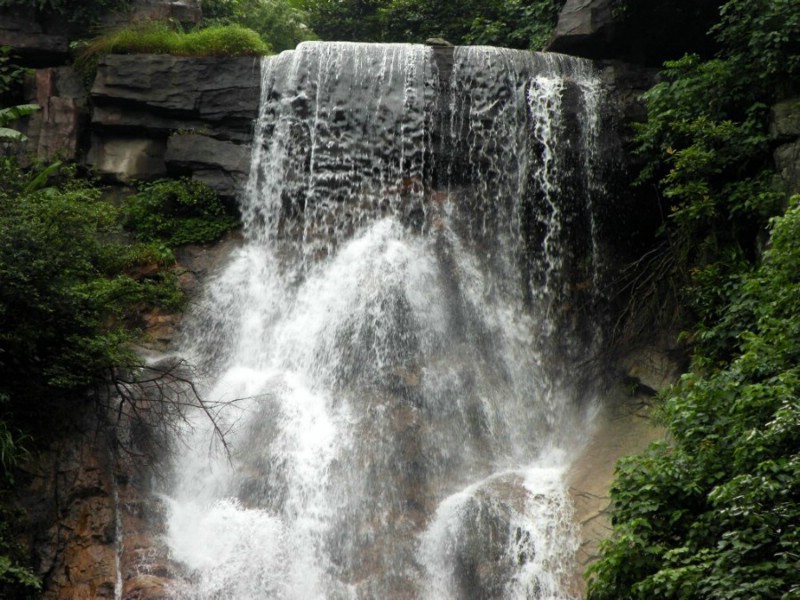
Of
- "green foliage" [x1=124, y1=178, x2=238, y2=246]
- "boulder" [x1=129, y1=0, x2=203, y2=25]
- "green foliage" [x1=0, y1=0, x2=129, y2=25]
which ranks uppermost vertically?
"boulder" [x1=129, y1=0, x2=203, y2=25]

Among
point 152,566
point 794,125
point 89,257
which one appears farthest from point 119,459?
point 794,125

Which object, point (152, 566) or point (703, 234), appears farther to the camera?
point (703, 234)

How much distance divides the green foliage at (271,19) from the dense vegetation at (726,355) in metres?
10.6

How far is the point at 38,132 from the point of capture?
15.9m

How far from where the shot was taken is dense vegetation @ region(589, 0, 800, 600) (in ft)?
26.0

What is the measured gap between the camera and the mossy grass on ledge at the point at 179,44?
16.4 meters

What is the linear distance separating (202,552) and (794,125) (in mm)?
9841

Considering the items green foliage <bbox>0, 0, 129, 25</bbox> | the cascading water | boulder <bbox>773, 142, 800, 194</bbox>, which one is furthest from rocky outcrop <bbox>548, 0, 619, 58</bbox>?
green foliage <bbox>0, 0, 129, 25</bbox>

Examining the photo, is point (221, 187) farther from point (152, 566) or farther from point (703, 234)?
point (703, 234)

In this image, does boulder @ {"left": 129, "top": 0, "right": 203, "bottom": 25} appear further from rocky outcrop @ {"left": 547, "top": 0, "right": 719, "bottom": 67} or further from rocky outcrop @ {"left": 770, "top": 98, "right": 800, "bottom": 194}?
rocky outcrop @ {"left": 770, "top": 98, "right": 800, "bottom": 194}

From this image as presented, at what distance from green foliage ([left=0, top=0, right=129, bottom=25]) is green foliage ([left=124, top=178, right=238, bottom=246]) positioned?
3834 mm

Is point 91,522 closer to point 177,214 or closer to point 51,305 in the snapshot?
point 51,305

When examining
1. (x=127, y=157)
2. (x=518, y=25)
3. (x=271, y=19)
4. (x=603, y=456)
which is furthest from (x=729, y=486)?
(x=271, y=19)

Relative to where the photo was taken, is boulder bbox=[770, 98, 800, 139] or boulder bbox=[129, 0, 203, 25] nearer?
boulder bbox=[770, 98, 800, 139]
